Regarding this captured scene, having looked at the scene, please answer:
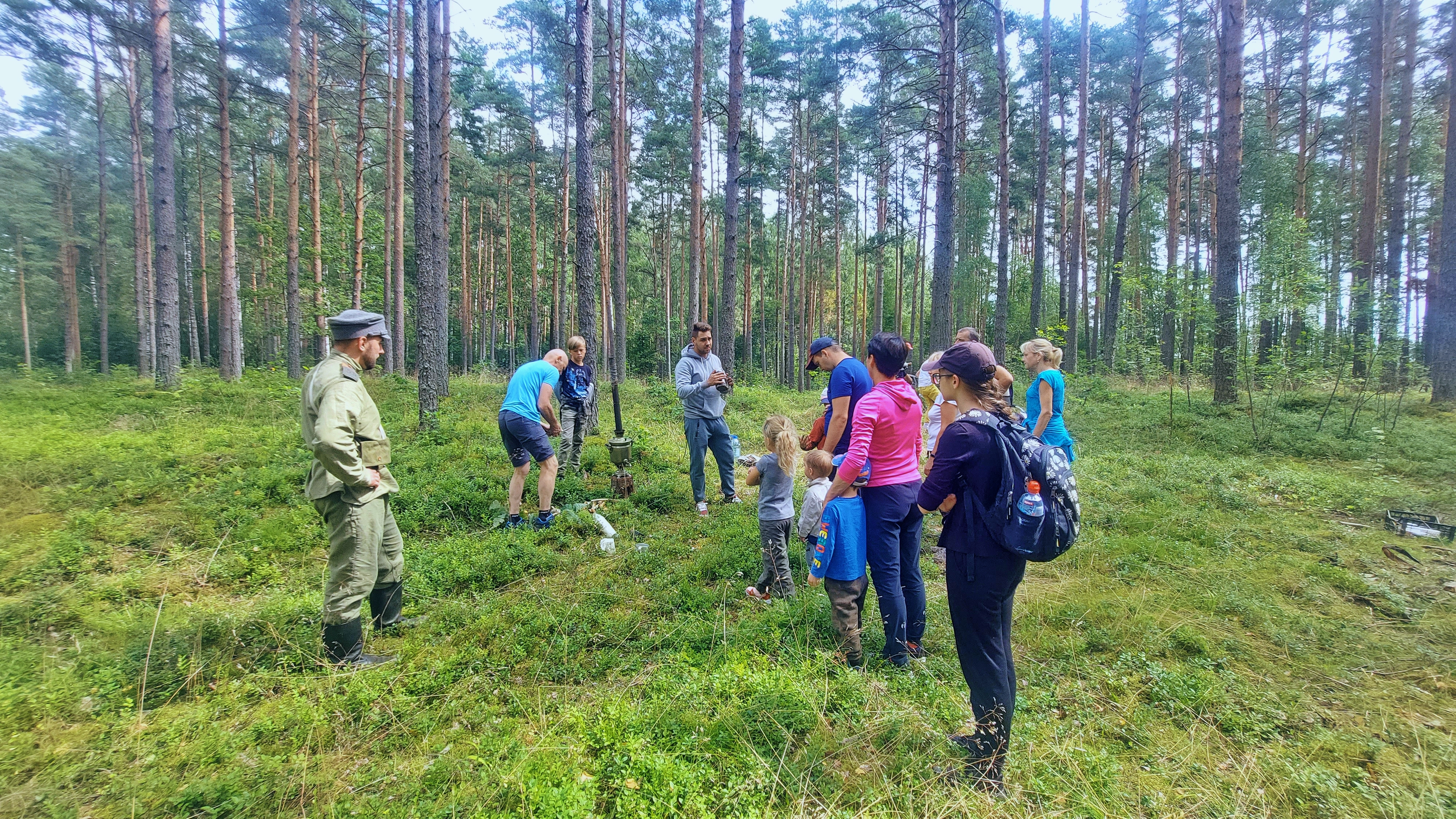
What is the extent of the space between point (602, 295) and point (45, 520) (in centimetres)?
1961

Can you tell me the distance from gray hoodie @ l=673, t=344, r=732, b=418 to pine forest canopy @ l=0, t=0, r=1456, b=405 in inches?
138

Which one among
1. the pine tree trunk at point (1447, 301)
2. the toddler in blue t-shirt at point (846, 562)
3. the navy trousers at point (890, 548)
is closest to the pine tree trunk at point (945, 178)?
the navy trousers at point (890, 548)

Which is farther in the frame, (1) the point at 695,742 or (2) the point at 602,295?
(2) the point at 602,295

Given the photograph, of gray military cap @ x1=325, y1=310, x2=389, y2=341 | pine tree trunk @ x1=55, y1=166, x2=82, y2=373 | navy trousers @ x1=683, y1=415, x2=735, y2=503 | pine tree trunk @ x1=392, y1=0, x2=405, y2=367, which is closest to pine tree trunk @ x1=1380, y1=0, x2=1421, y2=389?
navy trousers @ x1=683, y1=415, x2=735, y2=503

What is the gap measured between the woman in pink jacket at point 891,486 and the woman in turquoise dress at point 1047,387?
2026mm

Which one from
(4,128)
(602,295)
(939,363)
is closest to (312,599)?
(939,363)

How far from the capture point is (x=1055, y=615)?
13.8ft

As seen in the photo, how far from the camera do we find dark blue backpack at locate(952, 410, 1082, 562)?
220 centimetres

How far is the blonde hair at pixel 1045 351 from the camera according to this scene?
485 cm

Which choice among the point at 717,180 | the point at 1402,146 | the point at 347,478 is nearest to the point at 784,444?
the point at 347,478

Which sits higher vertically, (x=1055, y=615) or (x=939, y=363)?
(x=939, y=363)

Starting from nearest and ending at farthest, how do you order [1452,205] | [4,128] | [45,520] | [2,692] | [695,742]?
[695,742] < [2,692] < [45,520] < [1452,205] < [4,128]

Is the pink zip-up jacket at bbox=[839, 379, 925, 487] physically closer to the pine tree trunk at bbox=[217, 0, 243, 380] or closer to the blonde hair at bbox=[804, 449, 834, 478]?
the blonde hair at bbox=[804, 449, 834, 478]

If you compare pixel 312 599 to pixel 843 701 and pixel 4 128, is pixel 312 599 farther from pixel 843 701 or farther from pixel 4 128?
pixel 4 128
